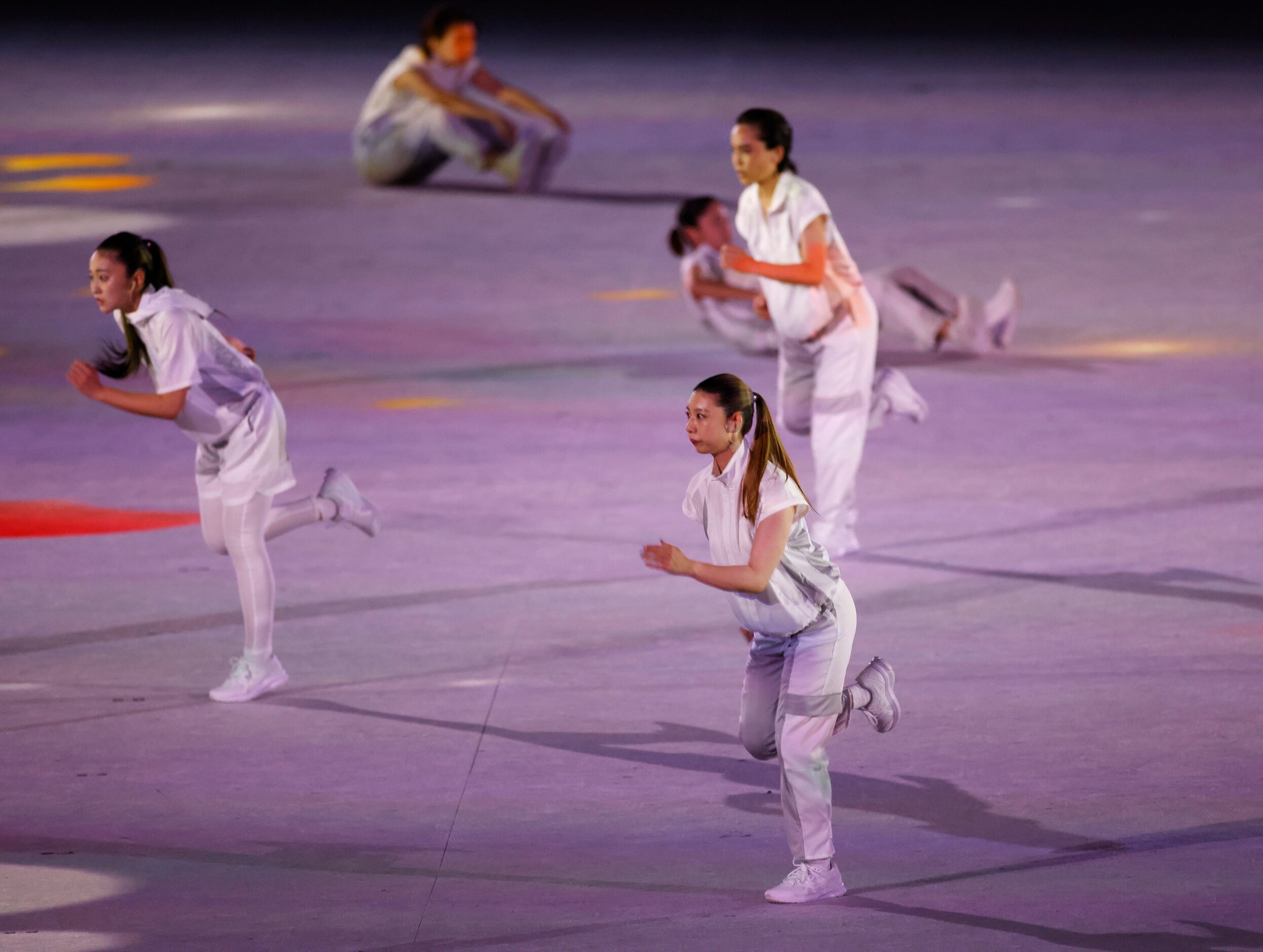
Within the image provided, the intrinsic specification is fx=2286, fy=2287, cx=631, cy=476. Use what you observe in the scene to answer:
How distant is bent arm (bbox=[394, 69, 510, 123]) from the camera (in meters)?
18.2

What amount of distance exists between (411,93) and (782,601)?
44.3ft

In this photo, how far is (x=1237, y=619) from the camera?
866cm

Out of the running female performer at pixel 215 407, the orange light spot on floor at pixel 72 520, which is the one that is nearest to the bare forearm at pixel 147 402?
the running female performer at pixel 215 407

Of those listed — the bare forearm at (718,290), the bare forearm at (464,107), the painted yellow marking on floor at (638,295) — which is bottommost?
the painted yellow marking on floor at (638,295)

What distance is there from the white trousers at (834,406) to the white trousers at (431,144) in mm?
9418

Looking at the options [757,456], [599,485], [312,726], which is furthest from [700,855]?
[599,485]

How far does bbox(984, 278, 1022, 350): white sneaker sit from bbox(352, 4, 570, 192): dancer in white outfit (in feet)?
17.7

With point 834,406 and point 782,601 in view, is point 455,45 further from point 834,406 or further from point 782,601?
point 782,601

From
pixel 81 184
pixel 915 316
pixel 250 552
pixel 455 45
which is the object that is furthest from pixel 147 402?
pixel 81 184

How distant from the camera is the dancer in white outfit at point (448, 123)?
59.2ft

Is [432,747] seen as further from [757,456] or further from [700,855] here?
[757,456]

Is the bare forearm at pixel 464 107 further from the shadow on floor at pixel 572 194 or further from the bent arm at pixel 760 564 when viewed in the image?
the bent arm at pixel 760 564

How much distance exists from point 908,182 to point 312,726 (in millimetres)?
12633

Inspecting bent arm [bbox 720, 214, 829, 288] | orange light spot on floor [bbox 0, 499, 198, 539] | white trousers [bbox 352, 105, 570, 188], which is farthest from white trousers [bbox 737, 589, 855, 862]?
white trousers [bbox 352, 105, 570, 188]
